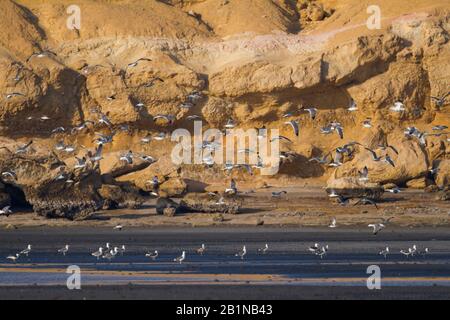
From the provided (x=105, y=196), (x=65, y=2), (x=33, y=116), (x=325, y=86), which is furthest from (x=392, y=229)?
(x=65, y=2)

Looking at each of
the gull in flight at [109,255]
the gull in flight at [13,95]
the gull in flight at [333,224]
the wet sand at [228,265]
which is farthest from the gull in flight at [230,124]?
the gull in flight at [109,255]

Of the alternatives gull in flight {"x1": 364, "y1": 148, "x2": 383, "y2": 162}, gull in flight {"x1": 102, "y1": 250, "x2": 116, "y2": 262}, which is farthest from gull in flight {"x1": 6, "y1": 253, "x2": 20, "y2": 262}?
gull in flight {"x1": 364, "y1": 148, "x2": 383, "y2": 162}

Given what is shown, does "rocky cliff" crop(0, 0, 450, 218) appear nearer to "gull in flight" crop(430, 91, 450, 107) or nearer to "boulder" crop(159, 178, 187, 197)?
"gull in flight" crop(430, 91, 450, 107)

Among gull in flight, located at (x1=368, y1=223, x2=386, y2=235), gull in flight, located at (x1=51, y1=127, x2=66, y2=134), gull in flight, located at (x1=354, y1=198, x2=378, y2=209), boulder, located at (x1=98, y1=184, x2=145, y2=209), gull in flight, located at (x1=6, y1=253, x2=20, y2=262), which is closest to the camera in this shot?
gull in flight, located at (x1=6, y1=253, x2=20, y2=262)

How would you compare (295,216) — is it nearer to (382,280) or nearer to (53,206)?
(53,206)

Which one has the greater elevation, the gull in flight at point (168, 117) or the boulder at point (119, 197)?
the gull in flight at point (168, 117)

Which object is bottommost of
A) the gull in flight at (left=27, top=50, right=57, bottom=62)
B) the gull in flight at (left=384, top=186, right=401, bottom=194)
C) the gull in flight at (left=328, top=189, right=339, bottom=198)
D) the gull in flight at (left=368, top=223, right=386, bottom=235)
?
the gull in flight at (left=368, top=223, right=386, bottom=235)

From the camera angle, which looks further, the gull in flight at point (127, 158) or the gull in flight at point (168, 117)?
the gull in flight at point (168, 117)

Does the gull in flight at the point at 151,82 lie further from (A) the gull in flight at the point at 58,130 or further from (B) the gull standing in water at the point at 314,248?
(B) the gull standing in water at the point at 314,248

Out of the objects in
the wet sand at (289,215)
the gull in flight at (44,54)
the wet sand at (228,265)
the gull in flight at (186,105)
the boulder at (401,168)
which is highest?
the gull in flight at (44,54)

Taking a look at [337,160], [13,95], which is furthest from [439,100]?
[13,95]

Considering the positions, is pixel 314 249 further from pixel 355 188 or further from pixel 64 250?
pixel 355 188
